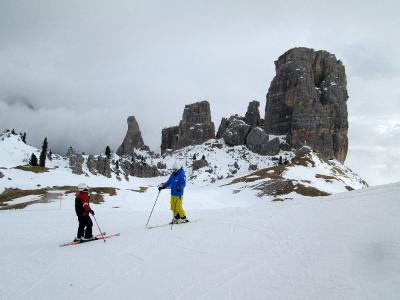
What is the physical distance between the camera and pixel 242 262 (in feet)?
30.3

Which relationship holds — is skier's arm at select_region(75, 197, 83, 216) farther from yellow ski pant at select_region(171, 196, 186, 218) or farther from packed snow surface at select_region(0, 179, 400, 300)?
yellow ski pant at select_region(171, 196, 186, 218)

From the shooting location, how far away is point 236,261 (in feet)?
30.8

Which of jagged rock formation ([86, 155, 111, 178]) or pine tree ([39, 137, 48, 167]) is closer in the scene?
jagged rock formation ([86, 155, 111, 178])

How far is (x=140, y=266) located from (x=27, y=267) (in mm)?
3877

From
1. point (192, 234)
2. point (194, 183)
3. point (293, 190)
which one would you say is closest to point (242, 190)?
point (293, 190)

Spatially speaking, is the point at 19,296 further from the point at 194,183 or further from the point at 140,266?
the point at 194,183

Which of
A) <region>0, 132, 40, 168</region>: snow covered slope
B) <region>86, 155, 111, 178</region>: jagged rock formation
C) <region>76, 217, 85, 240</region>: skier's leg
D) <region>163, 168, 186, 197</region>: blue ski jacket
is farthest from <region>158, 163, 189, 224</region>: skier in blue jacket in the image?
<region>0, 132, 40, 168</region>: snow covered slope

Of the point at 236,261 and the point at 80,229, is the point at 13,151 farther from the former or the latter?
the point at 236,261

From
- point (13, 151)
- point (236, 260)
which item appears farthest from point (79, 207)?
point (13, 151)

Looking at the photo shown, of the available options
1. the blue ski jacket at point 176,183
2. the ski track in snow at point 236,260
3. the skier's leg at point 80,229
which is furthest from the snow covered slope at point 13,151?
the ski track in snow at point 236,260

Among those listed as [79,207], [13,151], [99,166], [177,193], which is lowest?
[79,207]

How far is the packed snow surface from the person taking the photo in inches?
288

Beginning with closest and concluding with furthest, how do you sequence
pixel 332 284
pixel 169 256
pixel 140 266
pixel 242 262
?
pixel 332 284, pixel 242 262, pixel 140 266, pixel 169 256

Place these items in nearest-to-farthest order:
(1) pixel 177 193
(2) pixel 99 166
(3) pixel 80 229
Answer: (3) pixel 80 229 → (1) pixel 177 193 → (2) pixel 99 166
